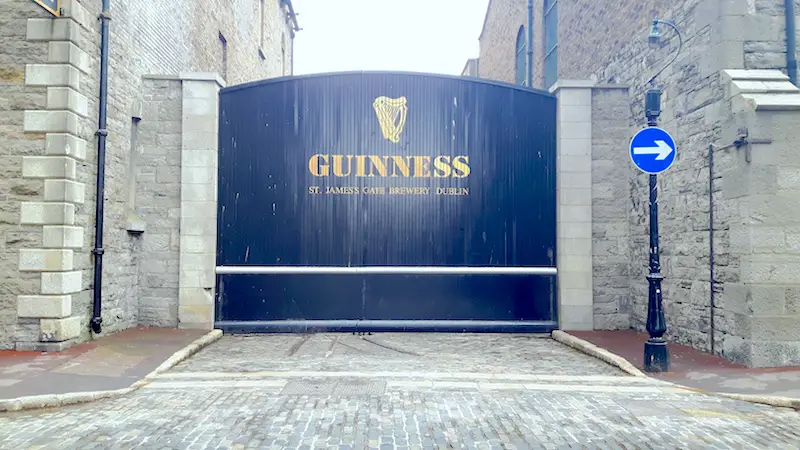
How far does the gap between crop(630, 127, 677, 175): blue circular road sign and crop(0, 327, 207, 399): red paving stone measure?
7.03 meters

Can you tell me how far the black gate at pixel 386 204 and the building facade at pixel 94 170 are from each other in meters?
0.68

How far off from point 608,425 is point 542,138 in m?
7.15

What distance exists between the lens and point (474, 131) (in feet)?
39.3

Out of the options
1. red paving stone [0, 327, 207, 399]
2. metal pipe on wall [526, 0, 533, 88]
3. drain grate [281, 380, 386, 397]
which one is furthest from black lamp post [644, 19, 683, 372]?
metal pipe on wall [526, 0, 533, 88]

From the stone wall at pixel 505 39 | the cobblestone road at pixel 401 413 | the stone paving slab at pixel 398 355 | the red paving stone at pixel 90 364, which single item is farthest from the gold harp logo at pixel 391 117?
the stone wall at pixel 505 39

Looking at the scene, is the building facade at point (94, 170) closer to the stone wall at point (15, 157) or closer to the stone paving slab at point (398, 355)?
the stone wall at point (15, 157)

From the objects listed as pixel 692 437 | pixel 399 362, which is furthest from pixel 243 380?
pixel 692 437

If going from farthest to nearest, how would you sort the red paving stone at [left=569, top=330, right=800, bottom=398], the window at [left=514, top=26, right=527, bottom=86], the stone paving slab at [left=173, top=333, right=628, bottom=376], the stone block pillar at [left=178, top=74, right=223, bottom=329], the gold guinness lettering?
the window at [left=514, top=26, right=527, bottom=86] → the gold guinness lettering → the stone block pillar at [left=178, top=74, right=223, bottom=329] → the stone paving slab at [left=173, top=333, right=628, bottom=376] → the red paving stone at [left=569, top=330, right=800, bottom=398]

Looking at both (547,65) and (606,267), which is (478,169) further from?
(547,65)

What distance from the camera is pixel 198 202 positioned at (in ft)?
37.5

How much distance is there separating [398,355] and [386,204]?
3.39 m

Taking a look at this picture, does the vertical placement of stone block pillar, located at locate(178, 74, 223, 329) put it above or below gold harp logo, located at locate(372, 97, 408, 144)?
below

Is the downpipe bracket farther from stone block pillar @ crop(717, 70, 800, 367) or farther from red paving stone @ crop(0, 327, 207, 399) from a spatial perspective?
stone block pillar @ crop(717, 70, 800, 367)

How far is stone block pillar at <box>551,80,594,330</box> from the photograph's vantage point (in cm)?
1156
